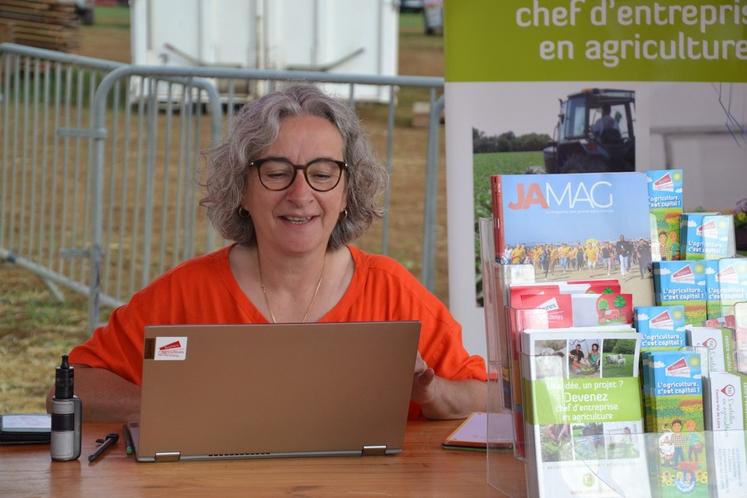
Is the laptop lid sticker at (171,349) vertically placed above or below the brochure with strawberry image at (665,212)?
below

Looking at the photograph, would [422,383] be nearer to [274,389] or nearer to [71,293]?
[274,389]

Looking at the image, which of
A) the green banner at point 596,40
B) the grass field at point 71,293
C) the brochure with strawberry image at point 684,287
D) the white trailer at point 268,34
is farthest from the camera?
the white trailer at point 268,34

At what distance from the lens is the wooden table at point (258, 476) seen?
6.09 feet

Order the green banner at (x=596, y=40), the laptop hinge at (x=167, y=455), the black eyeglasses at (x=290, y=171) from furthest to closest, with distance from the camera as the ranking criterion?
the green banner at (x=596, y=40)
the black eyeglasses at (x=290, y=171)
the laptop hinge at (x=167, y=455)

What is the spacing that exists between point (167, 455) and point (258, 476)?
0.19 m

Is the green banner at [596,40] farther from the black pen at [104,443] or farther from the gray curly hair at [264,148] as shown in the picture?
the black pen at [104,443]

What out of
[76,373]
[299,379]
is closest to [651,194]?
[299,379]

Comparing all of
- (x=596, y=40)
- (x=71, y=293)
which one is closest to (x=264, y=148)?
(x=596, y=40)

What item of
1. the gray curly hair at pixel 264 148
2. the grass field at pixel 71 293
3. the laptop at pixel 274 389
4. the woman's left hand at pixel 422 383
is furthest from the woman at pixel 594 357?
the grass field at pixel 71 293

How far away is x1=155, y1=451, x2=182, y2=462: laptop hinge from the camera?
2006 mm

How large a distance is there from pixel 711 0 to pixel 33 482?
2.45 meters

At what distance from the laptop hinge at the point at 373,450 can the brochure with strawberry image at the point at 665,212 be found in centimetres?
62

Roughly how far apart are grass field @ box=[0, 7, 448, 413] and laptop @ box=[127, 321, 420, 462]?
3.51 feet

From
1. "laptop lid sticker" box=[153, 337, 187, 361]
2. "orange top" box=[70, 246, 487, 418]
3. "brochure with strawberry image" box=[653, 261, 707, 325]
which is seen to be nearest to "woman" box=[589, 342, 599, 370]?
"brochure with strawberry image" box=[653, 261, 707, 325]
